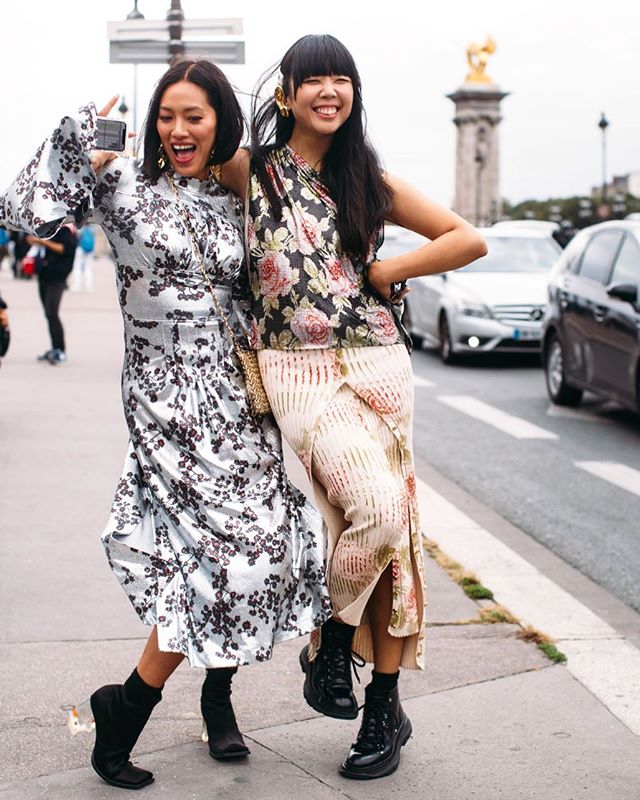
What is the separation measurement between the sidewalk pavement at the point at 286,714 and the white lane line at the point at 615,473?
2466 millimetres

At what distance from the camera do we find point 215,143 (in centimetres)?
359

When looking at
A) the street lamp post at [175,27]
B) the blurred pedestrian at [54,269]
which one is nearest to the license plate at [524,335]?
the blurred pedestrian at [54,269]

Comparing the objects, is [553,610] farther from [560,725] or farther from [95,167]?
[95,167]

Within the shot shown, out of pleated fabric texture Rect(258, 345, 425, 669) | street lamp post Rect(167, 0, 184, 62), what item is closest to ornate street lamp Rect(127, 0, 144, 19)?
street lamp post Rect(167, 0, 184, 62)

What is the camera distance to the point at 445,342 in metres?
16.9

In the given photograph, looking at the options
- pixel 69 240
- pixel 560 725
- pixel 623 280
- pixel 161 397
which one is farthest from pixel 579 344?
pixel 161 397

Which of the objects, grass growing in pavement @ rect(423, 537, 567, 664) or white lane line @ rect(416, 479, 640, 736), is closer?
white lane line @ rect(416, 479, 640, 736)

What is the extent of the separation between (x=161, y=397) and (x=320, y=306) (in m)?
0.47

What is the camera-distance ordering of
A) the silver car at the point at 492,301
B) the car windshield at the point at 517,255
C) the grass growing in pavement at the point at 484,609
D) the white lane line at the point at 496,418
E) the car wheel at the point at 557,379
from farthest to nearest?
the car windshield at the point at 517,255, the silver car at the point at 492,301, the car wheel at the point at 557,379, the white lane line at the point at 496,418, the grass growing in pavement at the point at 484,609

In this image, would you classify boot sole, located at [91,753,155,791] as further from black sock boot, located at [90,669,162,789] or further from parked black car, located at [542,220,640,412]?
parked black car, located at [542,220,640,412]

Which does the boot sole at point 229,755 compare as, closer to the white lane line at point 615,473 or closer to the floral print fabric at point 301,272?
the floral print fabric at point 301,272

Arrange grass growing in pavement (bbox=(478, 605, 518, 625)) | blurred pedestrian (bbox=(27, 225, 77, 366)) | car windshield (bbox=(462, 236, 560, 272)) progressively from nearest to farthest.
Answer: grass growing in pavement (bbox=(478, 605, 518, 625)) → blurred pedestrian (bbox=(27, 225, 77, 366)) → car windshield (bbox=(462, 236, 560, 272))

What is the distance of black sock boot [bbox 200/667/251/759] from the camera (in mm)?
3727

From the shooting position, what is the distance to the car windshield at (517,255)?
58.3 ft
